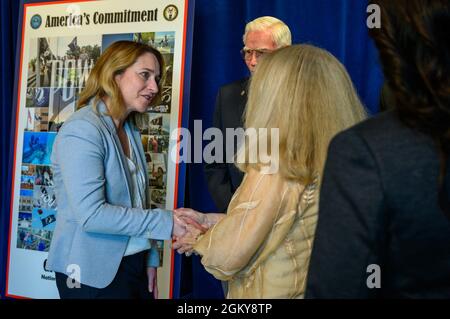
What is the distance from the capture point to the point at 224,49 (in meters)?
3.10

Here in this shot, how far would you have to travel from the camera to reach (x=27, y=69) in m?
3.25

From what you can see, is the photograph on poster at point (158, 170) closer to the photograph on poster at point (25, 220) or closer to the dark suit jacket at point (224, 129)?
the dark suit jacket at point (224, 129)

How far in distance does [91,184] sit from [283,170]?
2.22 feet

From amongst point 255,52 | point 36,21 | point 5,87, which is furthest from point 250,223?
point 5,87

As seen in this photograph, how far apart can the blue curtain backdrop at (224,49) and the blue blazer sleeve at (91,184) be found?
151 cm

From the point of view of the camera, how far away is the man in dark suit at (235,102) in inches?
94.7

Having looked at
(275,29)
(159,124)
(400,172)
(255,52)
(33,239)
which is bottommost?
(33,239)

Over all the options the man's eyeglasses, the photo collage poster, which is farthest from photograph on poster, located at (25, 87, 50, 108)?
the man's eyeglasses

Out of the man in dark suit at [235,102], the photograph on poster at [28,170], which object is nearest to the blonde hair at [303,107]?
the man in dark suit at [235,102]

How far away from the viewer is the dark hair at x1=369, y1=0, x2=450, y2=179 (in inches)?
30.1

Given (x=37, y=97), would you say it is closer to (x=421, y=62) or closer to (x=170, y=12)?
(x=170, y=12)

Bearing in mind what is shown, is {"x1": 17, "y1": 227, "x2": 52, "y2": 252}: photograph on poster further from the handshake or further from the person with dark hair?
the person with dark hair

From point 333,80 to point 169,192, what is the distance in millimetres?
1748
